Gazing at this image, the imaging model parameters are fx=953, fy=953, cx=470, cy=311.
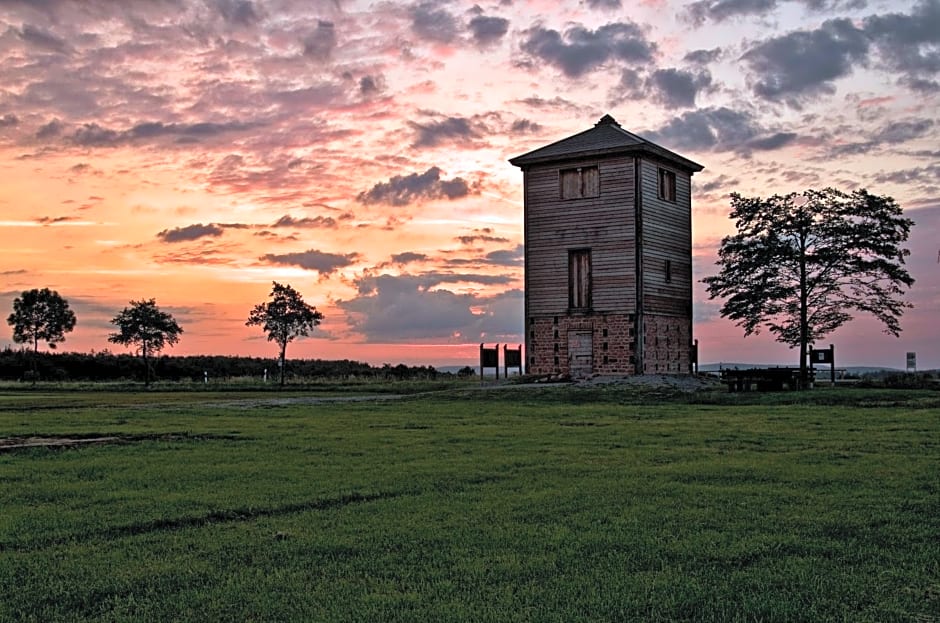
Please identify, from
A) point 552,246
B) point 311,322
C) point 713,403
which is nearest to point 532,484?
point 713,403

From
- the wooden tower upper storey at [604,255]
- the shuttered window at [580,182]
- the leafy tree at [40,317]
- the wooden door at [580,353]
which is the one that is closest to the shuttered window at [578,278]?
the wooden tower upper storey at [604,255]

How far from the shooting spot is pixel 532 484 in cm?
1309

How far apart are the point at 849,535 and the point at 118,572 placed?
710 centimetres

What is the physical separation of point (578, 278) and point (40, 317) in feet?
156

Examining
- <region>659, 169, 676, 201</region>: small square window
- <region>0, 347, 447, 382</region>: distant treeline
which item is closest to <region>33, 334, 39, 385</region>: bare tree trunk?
<region>0, 347, 447, 382</region>: distant treeline

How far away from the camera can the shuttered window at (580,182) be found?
46906mm

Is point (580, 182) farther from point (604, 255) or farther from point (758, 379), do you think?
point (758, 379)

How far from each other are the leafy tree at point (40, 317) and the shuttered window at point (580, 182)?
4662cm

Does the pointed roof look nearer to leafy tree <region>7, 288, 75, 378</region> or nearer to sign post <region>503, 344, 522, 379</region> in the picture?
sign post <region>503, 344, 522, 379</region>

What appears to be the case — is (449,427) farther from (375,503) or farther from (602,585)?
(602,585)

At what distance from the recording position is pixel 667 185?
48.7 metres

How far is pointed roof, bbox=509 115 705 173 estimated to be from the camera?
46.0 m

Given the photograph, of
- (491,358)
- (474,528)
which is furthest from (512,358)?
(474,528)

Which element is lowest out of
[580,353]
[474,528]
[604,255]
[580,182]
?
[474,528]
